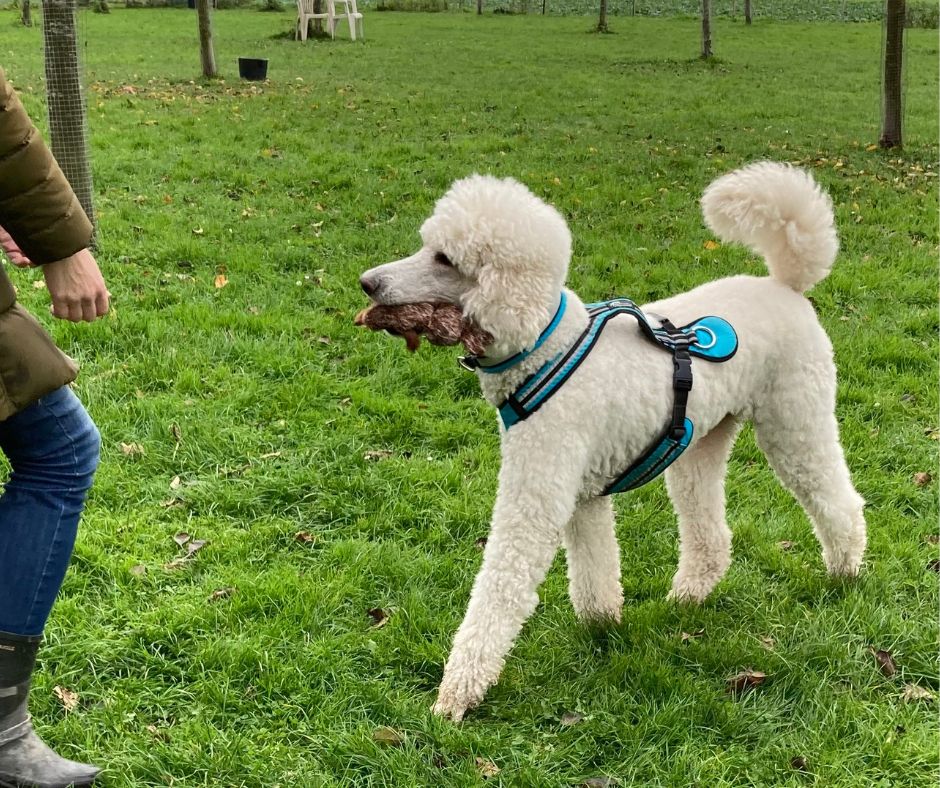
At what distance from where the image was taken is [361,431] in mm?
4594

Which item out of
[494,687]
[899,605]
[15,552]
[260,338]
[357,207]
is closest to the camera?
[15,552]

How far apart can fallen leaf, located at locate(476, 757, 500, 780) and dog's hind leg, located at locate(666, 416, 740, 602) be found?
1.14m

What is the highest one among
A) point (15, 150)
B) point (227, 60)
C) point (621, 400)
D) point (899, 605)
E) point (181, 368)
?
point (227, 60)

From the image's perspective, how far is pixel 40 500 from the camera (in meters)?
2.17

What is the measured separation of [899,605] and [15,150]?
336 cm

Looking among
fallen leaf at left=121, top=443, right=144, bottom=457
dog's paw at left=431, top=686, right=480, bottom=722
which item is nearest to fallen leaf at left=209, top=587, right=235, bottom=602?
dog's paw at left=431, top=686, right=480, bottom=722

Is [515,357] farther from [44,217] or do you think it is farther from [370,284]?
[44,217]

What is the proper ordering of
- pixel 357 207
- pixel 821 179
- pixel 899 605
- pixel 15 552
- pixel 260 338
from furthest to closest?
pixel 821 179 < pixel 357 207 < pixel 260 338 < pixel 899 605 < pixel 15 552

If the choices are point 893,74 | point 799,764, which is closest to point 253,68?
point 893,74

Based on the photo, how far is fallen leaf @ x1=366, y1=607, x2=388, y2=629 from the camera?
3294 millimetres

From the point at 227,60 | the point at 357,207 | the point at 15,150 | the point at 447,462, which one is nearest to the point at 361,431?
the point at 447,462

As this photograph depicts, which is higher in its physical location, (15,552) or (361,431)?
(15,552)

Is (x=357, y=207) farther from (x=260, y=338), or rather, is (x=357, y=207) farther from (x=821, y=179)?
(x=821, y=179)

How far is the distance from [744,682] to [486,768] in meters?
1.00
